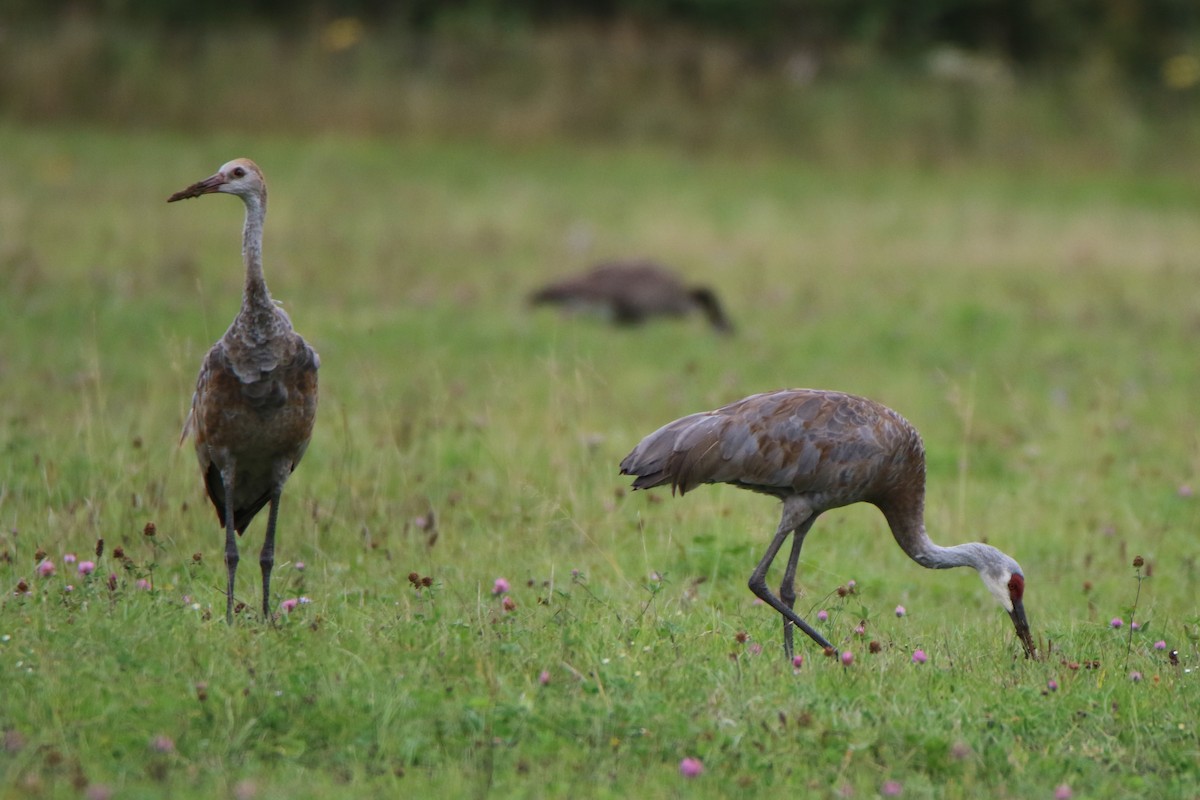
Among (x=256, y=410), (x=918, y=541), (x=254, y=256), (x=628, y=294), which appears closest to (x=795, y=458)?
(x=918, y=541)

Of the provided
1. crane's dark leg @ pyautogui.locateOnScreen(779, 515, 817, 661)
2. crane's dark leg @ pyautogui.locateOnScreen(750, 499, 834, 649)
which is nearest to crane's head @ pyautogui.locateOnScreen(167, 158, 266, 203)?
crane's dark leg @ pyautogui.locateOnScreen(750, 499, 834, 649)

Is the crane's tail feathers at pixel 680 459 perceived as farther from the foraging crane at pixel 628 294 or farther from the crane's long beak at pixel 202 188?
the foraging crane at pixel 628 294

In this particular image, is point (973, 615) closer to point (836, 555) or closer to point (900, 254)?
point (836, 555)

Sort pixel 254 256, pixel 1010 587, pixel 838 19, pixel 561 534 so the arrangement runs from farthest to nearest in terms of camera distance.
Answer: pixel 838 19 < pixel 561 534 < pixel 1010 587 < pixel 254 256

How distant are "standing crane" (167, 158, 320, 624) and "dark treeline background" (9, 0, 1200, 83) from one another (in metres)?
19.0

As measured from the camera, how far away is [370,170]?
17609mm

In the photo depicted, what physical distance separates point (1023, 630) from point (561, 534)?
6.88 ft

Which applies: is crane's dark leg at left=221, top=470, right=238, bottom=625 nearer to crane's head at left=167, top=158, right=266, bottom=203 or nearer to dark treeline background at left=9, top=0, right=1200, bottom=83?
crane's head at left=167, top=158, right=266, bottom=203

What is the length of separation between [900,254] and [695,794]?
11.1m

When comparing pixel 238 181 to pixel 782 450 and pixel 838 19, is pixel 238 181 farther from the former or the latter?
pixel 838 19

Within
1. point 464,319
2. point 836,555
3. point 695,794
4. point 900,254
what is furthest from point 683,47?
point 695,794

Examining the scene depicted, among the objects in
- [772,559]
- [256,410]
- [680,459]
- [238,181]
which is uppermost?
[238,181]

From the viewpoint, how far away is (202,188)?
5051 mm

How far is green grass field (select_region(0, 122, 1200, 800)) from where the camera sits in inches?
165
